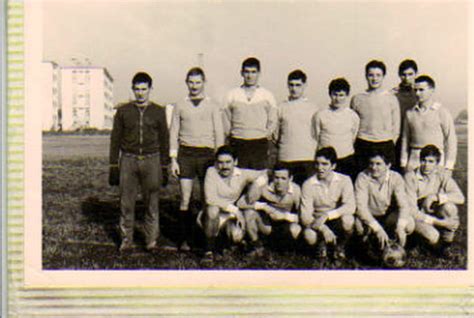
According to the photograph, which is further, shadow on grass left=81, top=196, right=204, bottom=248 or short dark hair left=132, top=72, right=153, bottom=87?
shadow on grass left=81, top=196, right=204, bottom=248

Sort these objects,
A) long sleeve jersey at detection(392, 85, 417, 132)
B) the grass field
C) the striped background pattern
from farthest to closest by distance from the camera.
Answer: long sleeve jersey at detection(392, 85, 417, 132), the grass field, the striped background pattern

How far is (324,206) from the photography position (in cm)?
337

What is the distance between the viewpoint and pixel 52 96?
345 centimetres

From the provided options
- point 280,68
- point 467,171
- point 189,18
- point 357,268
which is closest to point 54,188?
point 189,18

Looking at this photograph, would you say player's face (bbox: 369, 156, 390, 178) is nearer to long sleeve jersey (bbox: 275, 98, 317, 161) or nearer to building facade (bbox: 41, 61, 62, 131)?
long sleeve jersey (bbox: 275, 98, 317, 161)

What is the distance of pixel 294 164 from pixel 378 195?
0.54 meters

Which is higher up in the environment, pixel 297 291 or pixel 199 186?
pixel 199 186

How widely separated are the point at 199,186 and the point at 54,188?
890 millimetres

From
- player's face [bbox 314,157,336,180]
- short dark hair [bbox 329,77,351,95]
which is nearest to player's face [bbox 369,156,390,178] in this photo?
player's face [bbox 314,157,336,180]

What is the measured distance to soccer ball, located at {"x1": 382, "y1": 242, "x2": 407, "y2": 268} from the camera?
3.38 metres

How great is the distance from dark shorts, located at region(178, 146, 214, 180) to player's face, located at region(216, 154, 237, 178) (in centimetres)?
10

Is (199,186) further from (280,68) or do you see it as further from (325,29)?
(325,29)

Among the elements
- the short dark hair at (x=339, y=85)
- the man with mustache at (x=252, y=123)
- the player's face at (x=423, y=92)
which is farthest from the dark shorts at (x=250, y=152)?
the player's face at (x=423, y=92)

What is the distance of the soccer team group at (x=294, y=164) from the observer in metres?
3.36
